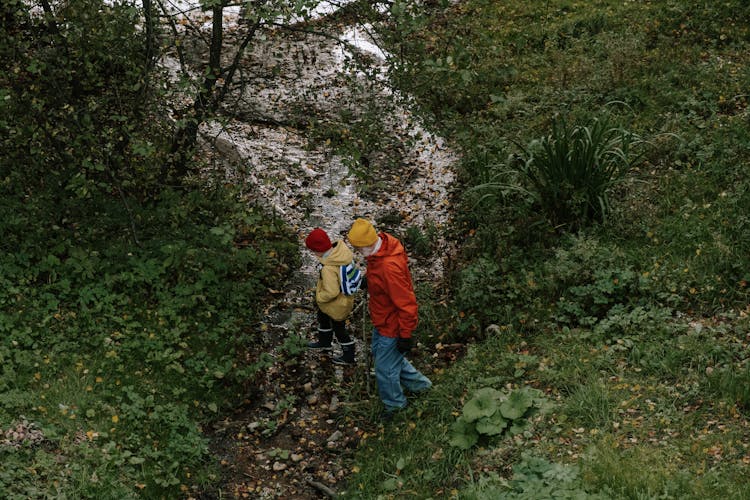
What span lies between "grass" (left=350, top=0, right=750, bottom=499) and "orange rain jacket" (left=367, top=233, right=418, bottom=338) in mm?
719

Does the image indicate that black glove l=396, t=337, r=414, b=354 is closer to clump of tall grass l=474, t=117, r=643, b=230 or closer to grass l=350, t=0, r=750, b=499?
grass l=350, t=0, r=750, b=499

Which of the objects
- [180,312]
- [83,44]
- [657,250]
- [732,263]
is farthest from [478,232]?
[83,44]

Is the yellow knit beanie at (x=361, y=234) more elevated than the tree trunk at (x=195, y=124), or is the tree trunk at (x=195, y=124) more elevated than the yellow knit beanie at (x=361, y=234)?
the tree trunk at (x=195, y=124)

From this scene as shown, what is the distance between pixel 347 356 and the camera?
712cm

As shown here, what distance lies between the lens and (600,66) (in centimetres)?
1038

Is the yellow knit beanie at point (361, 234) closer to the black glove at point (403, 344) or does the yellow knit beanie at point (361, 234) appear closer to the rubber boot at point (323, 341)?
the black glove at point (403, 344)

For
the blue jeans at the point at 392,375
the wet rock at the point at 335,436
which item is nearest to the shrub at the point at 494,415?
the blue jeans at the point at 392,375

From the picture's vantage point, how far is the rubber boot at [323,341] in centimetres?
714

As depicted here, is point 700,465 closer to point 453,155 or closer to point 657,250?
point 657,250

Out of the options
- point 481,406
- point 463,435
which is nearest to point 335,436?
point 463,435

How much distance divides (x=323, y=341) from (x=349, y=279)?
0.90m

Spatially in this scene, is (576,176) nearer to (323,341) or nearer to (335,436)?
(323,341)

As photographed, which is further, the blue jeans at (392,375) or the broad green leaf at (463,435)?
the blue jeans at (392,375)

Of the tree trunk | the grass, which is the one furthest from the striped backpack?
the tree trunk
